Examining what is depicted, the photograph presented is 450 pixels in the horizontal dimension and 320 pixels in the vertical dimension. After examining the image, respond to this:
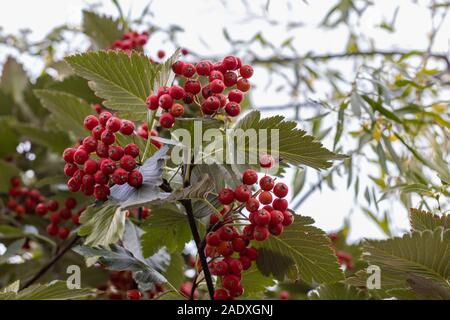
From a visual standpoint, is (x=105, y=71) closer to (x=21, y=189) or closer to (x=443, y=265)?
(x=443, y=265)

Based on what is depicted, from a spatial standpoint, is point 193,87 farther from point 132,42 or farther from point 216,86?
point 132,42

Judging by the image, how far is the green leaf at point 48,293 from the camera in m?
0.99

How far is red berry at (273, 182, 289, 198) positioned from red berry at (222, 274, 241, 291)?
0.57 ft

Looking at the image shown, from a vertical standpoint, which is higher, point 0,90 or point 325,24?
point 325,24

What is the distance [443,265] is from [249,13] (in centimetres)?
219

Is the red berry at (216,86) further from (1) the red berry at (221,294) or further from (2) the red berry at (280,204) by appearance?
(1) the red berry at (221,294)

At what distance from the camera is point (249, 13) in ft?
9.75

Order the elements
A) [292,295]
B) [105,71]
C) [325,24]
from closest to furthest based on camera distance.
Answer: [105,71]
[292,295]
[325,24]

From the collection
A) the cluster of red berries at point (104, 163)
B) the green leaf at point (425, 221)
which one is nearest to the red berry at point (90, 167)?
the cluster of red berries at point (104, 163)

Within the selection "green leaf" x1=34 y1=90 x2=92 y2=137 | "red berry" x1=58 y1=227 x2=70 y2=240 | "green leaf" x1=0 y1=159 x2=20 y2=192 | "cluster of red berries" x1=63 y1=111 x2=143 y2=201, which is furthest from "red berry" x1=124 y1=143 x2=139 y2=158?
"green leaf" x1=0 y1=159 x2=20 y2=192

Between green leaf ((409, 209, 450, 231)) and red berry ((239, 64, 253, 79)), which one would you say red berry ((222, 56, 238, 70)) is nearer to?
red berry ((239, 64, 253, 79))

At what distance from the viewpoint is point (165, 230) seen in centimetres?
121

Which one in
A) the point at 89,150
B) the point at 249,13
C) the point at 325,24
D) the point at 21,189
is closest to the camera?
the point at 89,150
